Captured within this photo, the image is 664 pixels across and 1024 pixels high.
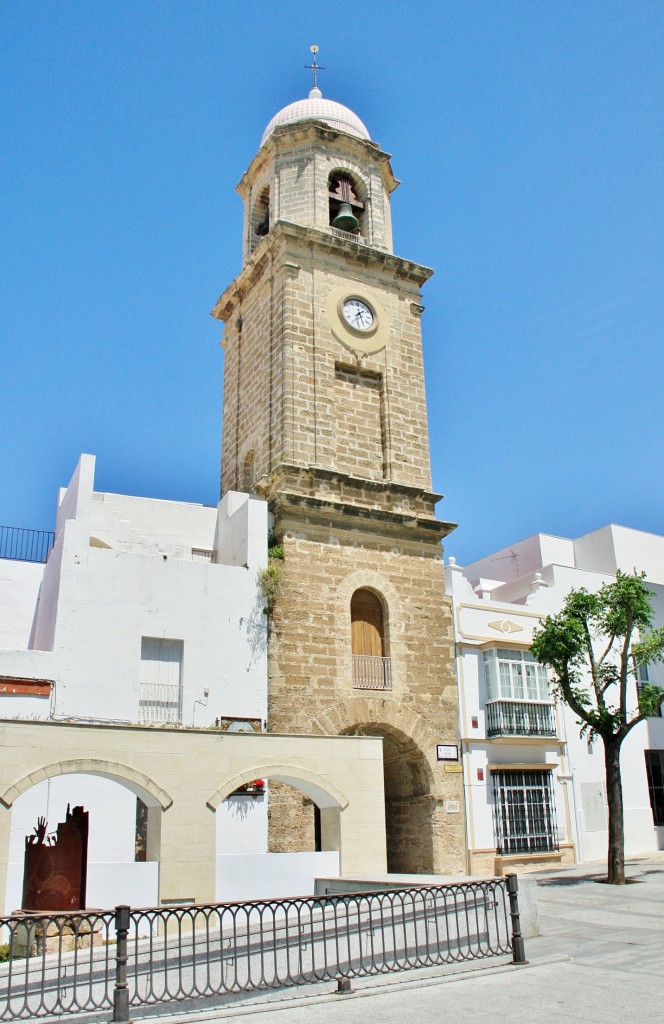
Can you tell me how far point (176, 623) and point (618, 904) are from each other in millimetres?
9105

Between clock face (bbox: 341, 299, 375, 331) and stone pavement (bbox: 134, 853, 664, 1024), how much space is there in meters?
14.7

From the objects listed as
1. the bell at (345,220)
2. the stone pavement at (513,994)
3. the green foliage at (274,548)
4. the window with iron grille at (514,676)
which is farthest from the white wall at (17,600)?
the stone pavement at (513,994)

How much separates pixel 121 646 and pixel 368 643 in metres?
5.56

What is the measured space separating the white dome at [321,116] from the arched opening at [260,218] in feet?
5.18

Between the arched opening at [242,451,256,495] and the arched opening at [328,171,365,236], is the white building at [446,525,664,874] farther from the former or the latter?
the arched opening at [328,171,365,236]

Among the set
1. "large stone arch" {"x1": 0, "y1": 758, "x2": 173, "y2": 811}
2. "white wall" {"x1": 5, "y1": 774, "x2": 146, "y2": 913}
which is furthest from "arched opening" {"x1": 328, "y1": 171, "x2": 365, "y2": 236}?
"large stone arch" {"x1": 0, "y1": 758, "x2": 173, "y2": 811}

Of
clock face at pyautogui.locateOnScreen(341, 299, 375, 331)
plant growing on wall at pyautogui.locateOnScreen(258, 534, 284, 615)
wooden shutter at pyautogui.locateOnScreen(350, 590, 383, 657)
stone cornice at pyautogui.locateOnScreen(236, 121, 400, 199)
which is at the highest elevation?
stone cornice at pyautogui.locateOnScreen(236, 121, 400, 199)

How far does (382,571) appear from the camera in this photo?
64.1 ft

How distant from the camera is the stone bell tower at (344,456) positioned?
18.3 m

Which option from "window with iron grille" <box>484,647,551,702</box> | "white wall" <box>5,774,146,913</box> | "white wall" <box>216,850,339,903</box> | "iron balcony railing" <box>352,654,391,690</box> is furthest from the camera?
"window with iron grille" <box>484,647,551,702</box>

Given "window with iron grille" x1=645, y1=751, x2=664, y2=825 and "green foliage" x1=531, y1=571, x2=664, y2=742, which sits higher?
"green foliage" x1=531, y1=571, x2=664, y2=742

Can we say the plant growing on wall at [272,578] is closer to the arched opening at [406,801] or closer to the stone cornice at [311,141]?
the arched opening at [406,801]

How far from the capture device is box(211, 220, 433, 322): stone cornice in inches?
829

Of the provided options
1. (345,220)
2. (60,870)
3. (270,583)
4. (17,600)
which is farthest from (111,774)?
(345,220)
